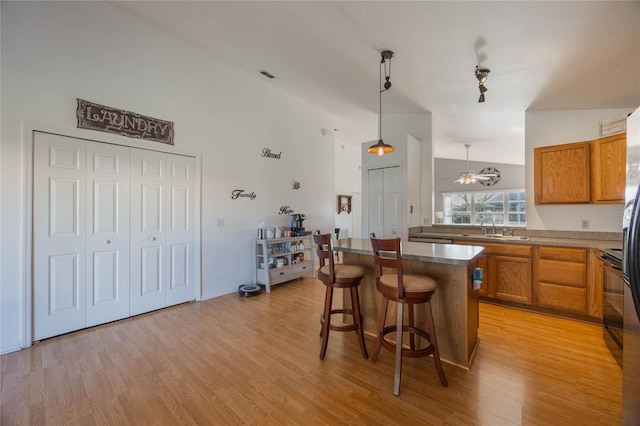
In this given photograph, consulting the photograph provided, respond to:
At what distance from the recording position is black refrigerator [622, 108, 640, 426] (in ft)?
3.85

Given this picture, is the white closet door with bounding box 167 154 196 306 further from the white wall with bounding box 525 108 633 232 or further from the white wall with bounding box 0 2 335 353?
the white wall with bounding box 525 108 633 232

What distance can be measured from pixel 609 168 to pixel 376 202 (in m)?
2.93

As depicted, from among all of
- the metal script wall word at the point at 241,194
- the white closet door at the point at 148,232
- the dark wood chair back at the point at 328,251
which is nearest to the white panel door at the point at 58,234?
the white closet door at the point at 148,232

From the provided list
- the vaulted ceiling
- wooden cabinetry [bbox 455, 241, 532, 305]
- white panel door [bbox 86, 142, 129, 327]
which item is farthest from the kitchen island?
white panel door [bbox 86, 142, 129, 327]

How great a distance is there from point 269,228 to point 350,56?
2845mm

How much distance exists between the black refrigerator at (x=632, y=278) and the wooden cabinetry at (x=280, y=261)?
366 cm

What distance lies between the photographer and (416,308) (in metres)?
2.30

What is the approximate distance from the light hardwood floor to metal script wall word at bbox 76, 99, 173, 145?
7.21 ft

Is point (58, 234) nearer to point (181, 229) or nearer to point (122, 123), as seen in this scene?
point (181, 229)

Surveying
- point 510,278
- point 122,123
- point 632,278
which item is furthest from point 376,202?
point 122,123

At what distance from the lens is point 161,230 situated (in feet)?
11.0

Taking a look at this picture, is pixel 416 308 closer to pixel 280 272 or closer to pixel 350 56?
pixel 280 272

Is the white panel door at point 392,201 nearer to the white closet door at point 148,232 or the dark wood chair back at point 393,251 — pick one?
the dark wood chair back at point 393,251

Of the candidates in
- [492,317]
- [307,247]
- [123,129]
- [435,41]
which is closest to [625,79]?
[435,41]
